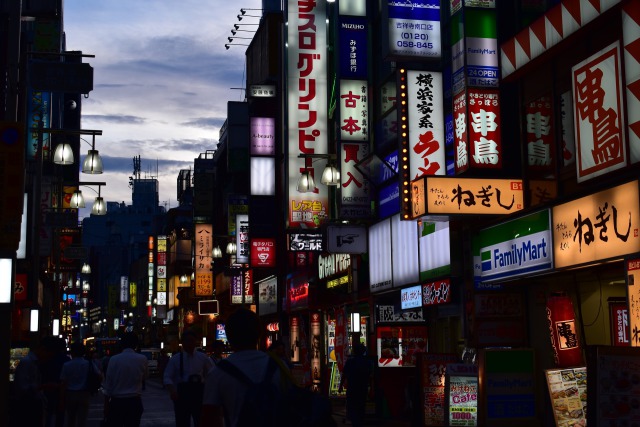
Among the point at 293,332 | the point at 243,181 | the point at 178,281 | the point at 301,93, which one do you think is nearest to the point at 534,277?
the point at 301,93

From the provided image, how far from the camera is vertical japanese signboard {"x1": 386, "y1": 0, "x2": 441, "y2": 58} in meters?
22.4

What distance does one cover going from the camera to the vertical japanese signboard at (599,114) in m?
14.0

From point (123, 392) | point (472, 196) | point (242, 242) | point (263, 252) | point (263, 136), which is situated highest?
point (263, 136)

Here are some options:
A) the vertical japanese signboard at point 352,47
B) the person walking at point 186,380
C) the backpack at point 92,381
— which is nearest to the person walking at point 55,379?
the backpack at point 92,381

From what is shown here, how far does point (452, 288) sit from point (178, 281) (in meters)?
85.8

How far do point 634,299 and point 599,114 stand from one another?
319cm

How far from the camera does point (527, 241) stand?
17.2 m

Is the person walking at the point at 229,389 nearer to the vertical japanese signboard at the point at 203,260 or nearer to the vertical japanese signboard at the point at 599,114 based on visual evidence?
the vertical japanese signboard at the point at 599,114

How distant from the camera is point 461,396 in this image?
17312mm

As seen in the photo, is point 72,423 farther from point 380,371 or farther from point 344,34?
point 344,34

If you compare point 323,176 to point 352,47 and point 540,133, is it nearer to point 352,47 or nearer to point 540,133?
point 352,47

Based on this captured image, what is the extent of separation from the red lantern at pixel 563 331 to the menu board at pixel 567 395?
536mm

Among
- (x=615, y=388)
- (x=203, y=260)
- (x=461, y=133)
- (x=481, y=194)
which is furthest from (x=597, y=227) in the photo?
(x=203, y=260)

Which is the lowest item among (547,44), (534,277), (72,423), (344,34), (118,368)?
(72,423)
